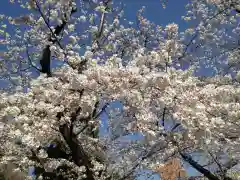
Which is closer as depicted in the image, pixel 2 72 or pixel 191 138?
pixel 191 138

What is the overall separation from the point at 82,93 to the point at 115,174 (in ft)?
14.2

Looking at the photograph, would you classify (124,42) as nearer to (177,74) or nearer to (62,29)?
(62,29)

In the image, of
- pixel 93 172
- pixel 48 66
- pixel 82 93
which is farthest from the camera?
pixel 48 66

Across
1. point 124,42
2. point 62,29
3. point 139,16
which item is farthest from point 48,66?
point 139,16

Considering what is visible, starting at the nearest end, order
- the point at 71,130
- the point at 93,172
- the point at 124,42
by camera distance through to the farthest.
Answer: the point at 71,130
the point at 93,172
the point at 124,42

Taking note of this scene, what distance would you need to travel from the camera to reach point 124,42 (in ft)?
50.3

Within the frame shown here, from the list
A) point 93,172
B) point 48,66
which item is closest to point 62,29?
point 48,66

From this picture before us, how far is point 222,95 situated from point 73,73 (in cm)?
375

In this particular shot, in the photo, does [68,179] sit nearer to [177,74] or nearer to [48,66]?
[48,66]

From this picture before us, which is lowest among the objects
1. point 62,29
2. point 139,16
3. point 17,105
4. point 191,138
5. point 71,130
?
point 191,138

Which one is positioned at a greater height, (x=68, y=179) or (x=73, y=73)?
(x=73, y=73)

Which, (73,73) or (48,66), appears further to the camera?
(48,66)

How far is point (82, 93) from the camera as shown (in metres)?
8.48

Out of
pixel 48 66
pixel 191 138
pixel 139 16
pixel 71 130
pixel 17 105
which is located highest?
pixel 139 16
